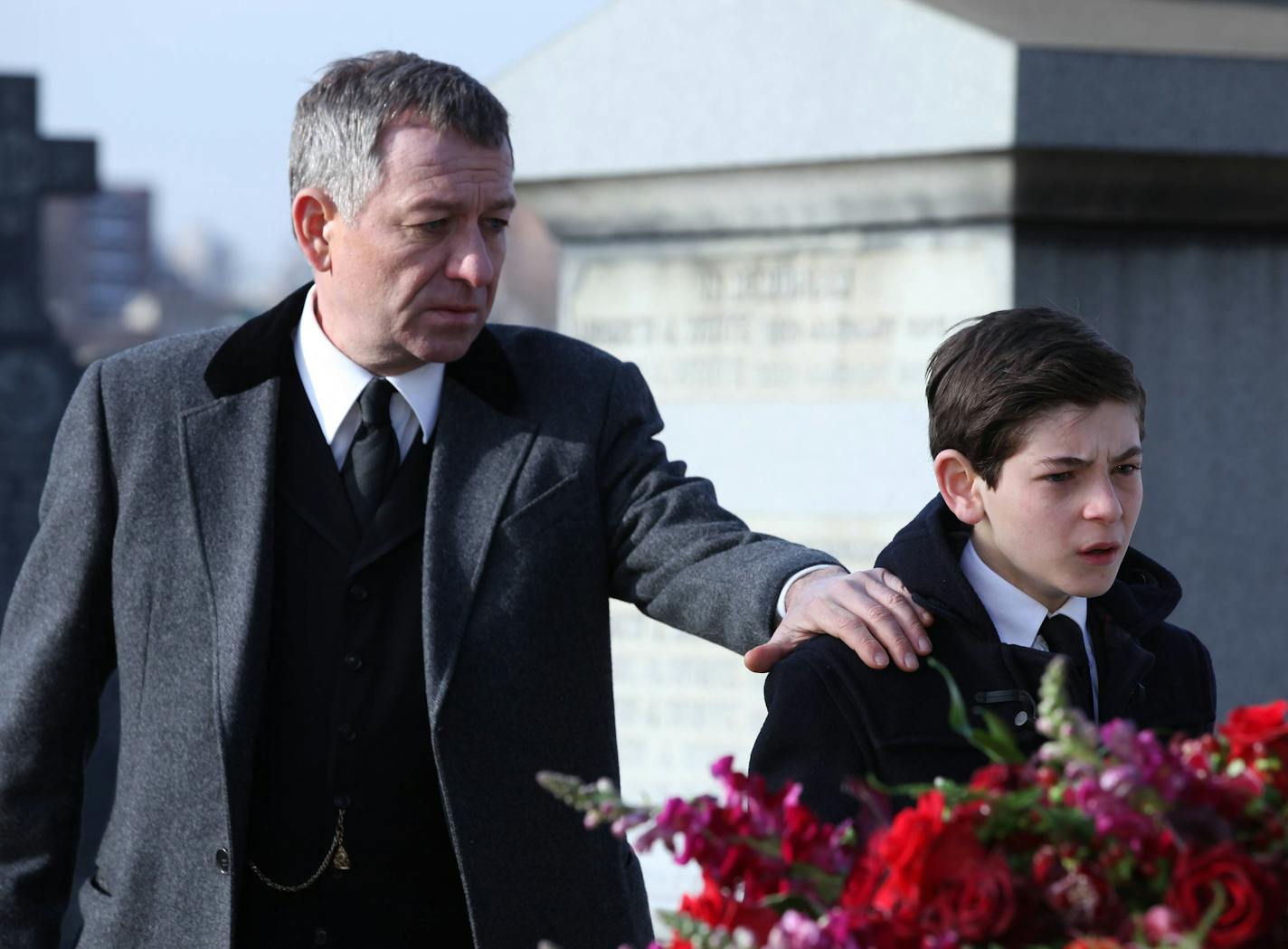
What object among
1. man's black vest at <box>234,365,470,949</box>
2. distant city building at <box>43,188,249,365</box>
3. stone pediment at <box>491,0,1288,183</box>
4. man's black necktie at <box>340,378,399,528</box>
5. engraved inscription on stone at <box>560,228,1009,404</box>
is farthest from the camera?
distant city building at <box>43,188,249,365</box>

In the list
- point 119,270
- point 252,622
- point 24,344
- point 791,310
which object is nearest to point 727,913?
point 252,622

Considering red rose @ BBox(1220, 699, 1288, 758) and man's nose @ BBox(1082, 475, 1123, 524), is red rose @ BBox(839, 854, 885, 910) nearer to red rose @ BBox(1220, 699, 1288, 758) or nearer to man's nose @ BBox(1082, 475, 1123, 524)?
red rose @ BBox(1220, 699, 1288, 758)

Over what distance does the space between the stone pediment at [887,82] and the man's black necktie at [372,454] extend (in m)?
2.22

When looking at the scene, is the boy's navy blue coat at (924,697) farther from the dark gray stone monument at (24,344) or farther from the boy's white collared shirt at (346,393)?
the dark gray stone monument at (24,344)

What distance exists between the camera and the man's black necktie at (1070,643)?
92.8 inches

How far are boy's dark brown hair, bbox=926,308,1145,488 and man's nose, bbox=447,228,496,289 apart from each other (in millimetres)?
589

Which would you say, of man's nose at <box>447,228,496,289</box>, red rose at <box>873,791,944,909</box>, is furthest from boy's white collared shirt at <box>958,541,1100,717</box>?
red rose at <box>873,791,944,909</box>

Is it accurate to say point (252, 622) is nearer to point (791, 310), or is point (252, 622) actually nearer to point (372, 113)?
point (372, 113)

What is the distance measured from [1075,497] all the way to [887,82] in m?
2.69

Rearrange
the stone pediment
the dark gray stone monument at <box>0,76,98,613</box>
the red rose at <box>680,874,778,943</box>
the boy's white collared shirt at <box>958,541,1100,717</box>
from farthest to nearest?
the dark gray stone monument at <box>0,76,98,613</box> < the stone pediment < the boy's white collared shirt at <box>958,541,1100,717</box> < the red rose at <box>680,874,778,943</box>

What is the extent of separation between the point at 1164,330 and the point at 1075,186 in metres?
0.44

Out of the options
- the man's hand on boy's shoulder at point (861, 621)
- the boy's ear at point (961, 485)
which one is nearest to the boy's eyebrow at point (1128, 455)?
the boy's ear at point (961, 485)

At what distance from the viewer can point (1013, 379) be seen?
2.38 metres

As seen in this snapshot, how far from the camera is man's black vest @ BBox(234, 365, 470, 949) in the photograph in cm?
262
